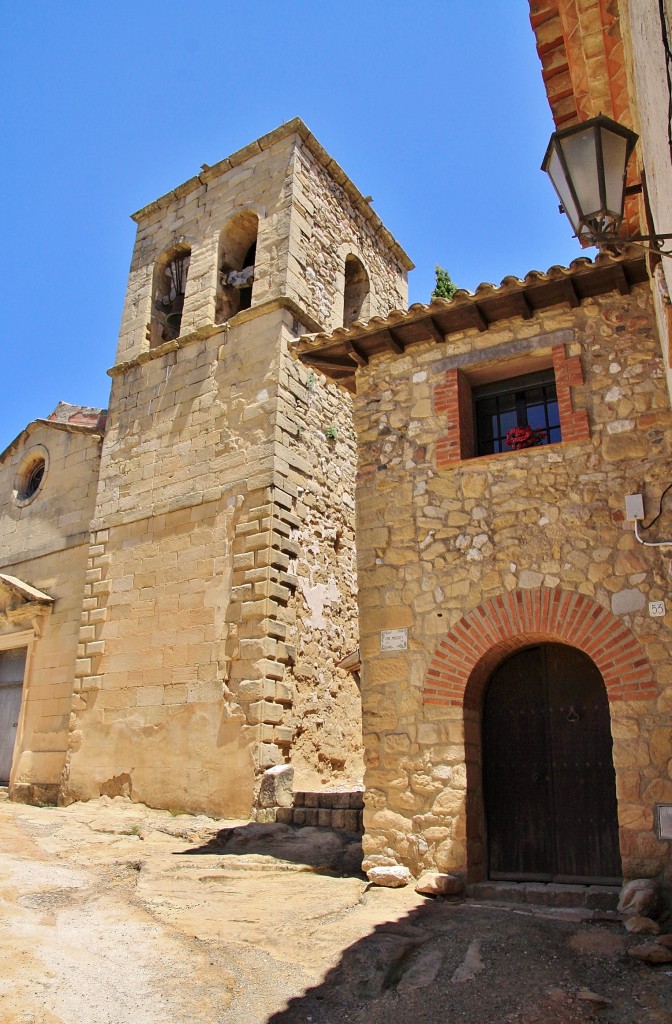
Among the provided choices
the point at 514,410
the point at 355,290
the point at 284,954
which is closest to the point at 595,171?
the point at 514,410

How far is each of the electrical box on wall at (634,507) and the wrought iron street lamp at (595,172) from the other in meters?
2.73

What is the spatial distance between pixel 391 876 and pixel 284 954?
163 cm

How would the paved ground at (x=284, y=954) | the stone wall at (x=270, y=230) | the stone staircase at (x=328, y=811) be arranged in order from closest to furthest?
the paved ground at (x=284, y=954)
the stone staircase at (x=328, y=811)
the stone wall at (x=270, y=230)

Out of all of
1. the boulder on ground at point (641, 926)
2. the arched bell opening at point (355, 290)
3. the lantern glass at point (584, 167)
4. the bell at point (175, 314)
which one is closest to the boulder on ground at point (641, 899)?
the boulder on ground at point (641, 926)

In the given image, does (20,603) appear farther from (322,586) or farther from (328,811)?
(328,811)

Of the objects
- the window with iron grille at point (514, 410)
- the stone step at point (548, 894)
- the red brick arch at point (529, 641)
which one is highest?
the window with iron grille at point (514, 410)

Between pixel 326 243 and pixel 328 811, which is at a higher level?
pixel 326 243

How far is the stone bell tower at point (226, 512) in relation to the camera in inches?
374

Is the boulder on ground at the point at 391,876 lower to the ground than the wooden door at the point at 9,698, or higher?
lower

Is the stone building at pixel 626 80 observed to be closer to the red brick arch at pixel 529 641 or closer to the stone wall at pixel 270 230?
the red brick arch at pixel 529 641

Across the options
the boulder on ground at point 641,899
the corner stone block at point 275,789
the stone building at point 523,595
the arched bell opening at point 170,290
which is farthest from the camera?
the arched bell opening at point 170,290

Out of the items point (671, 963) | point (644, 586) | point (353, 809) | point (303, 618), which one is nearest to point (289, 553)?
point (303, 618)

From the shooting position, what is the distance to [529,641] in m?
6.49

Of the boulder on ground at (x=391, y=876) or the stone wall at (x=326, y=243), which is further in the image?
the stone wall at (x=326, y=243)
